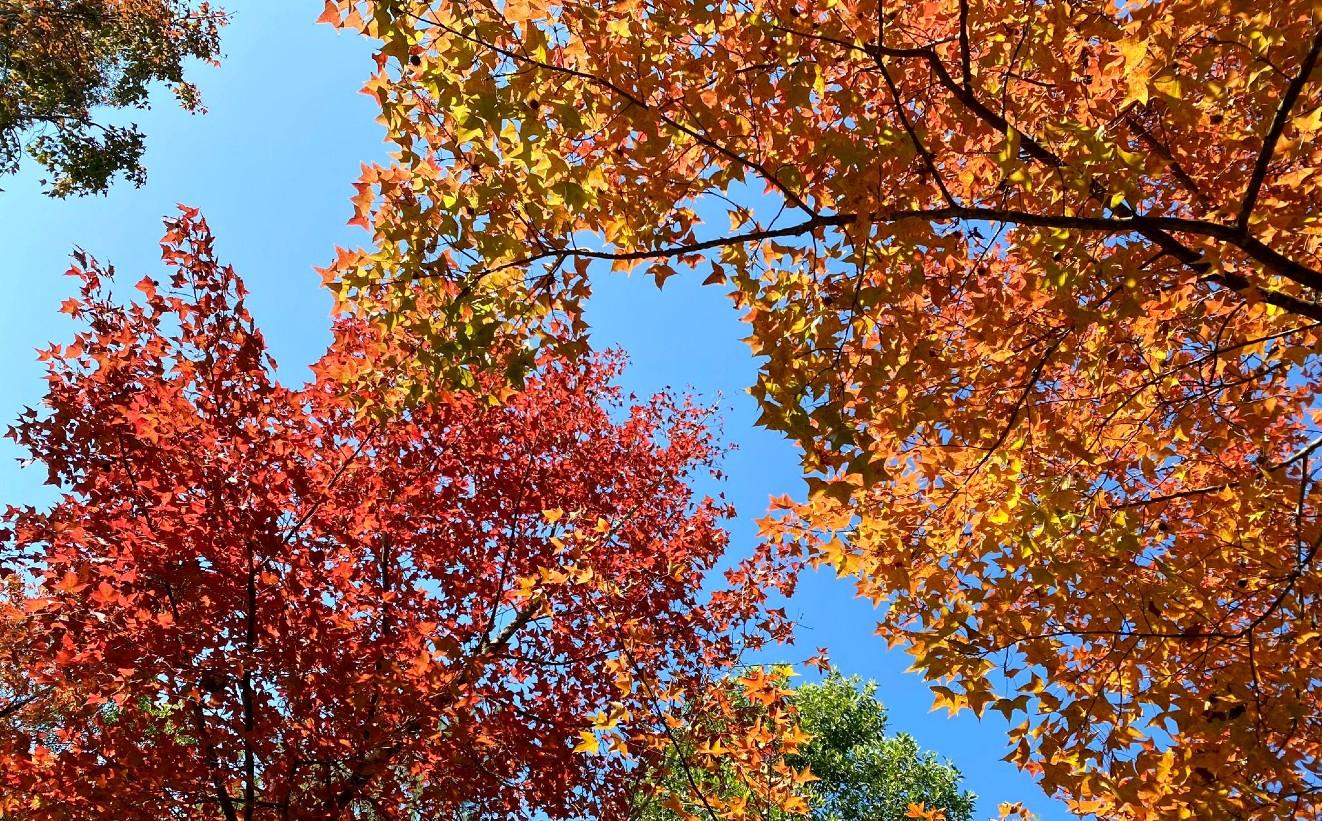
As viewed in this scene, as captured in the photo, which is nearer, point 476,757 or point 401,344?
point 401,344

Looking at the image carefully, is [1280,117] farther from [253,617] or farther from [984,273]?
[253,617]

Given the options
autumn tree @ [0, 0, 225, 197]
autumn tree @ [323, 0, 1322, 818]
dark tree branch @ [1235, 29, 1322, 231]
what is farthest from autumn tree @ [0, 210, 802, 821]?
autumn tree @ [0, 0, 225, 197]

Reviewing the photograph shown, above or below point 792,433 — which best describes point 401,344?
above

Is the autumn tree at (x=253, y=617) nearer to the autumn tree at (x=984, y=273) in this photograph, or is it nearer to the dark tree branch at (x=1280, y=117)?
the autumn tree at (x=984, y=273)

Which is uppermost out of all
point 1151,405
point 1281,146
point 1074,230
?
point 1281,146

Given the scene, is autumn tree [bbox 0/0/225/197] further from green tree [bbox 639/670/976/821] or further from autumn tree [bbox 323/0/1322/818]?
green tree [bbox 639/670/976/821]

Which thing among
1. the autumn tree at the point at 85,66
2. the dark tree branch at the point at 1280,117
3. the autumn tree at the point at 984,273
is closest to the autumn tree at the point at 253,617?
the autumn tree at the point at 984,273

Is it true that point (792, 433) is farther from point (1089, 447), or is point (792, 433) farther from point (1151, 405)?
point (1151, 405)

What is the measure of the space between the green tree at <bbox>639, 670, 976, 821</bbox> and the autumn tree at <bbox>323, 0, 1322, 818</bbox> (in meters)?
11.5

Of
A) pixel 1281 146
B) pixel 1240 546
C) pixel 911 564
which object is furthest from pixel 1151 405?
pixel 911 564

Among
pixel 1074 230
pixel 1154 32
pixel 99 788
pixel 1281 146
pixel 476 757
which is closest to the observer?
pixel 1154 32

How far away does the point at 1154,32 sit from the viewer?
8.35 ft

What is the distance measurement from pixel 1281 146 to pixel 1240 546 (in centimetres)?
208

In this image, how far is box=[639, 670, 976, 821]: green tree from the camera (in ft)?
46.8
